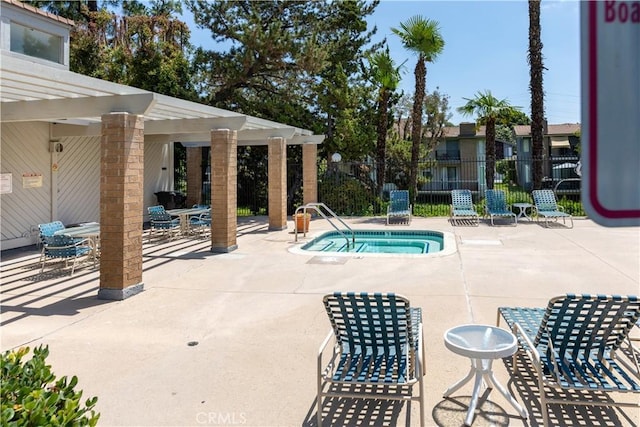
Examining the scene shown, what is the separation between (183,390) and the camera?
3.67m

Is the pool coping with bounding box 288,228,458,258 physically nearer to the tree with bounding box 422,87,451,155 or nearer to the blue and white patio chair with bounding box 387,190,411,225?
the blue and white patio chair with bounding box 387,190,411,225

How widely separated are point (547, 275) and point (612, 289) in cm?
115

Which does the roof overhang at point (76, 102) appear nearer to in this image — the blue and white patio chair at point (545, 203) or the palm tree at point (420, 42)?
the palm tree at point (420, 42)

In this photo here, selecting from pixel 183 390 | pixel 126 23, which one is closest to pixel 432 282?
pixel 183 390

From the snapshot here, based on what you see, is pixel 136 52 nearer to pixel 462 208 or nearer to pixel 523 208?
pixel 462 208

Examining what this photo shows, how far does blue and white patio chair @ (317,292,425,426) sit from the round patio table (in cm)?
31

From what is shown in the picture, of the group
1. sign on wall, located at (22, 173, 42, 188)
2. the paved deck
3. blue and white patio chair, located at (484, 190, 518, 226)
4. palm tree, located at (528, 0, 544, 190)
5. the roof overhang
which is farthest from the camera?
palm tree, located at (528, 0, 544, 190)

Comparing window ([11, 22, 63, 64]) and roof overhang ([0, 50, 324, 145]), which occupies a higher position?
window ([11, 22, 63, 64])

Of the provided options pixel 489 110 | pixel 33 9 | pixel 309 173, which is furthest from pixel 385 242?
pixel 33 9

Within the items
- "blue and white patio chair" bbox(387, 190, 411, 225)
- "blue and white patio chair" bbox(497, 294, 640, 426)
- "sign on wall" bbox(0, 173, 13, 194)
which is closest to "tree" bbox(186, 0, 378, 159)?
"blue and white patio chair" bbox(387, 190, 411, 225)

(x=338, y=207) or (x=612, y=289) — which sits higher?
(x=338, y=207)

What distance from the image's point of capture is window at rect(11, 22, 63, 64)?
10391 millimetres

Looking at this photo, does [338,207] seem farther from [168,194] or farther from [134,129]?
[134,129]

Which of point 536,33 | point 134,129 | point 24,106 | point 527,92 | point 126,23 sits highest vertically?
point 126,23
